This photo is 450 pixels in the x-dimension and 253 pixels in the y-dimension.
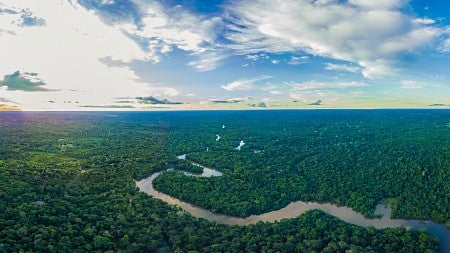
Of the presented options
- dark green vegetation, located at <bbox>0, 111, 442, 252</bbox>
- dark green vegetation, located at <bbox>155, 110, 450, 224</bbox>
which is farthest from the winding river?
dark green vegetation, located at <bbox>0, 111, 442, 252</bbox>

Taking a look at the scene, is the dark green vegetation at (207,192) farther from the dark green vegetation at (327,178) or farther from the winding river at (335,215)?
the winding river at (335,215)

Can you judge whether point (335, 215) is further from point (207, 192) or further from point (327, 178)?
point (207, 192)

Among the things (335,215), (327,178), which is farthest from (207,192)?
(327,178)

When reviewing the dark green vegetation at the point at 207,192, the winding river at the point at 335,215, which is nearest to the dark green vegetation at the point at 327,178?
the dark green vegetation at the point at 207,192

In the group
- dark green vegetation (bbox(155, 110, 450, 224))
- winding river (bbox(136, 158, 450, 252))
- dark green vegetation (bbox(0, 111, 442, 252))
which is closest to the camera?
dark green vegetation (bbox(0, 111, 442, 252))

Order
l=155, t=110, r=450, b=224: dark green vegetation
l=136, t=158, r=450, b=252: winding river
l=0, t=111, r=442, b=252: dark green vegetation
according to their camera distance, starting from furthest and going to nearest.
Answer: l=155, t=110, r=450, b=224: dark green vegetation < l=136, t=158, r=450, b=252: winding river < l=0, t=111, r=442, b=252: dark green vegetation

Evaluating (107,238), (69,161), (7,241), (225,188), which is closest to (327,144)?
(225,188)

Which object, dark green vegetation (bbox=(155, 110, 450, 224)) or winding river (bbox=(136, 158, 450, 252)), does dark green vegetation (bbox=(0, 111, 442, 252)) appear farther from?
winding river (bbox=(136, 158, 450, 252))

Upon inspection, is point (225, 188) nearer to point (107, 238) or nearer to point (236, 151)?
point (107, 238)

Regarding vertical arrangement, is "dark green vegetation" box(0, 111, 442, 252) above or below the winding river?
above
